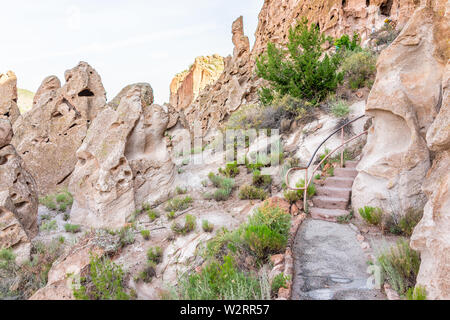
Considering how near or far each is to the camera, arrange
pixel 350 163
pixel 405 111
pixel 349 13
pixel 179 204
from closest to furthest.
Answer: pixel 405 111 → pixel 350 163 → pixel 179 204 → pixel 349 13

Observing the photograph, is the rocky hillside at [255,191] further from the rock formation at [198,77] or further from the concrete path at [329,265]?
the rock formation at [198,77]

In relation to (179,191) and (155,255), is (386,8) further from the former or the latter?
(155,255)

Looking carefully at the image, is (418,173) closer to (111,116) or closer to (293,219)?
(293,219)

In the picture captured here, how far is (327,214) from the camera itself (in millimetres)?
5844

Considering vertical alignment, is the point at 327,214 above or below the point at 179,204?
above

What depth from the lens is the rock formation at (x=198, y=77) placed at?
145ft

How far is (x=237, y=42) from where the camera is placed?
23688 mm

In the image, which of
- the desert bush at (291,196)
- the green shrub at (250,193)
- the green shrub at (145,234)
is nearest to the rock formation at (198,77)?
the green shrub at (250,193)

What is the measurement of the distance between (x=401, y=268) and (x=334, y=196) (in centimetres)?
329

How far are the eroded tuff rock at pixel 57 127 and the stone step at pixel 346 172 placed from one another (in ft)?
34.8

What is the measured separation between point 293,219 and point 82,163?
6.46 meters

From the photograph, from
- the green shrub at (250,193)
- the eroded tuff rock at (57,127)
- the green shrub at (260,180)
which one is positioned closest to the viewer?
the green shrub at (250,193)

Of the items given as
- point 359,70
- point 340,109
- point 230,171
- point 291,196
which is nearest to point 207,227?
point 291,196
